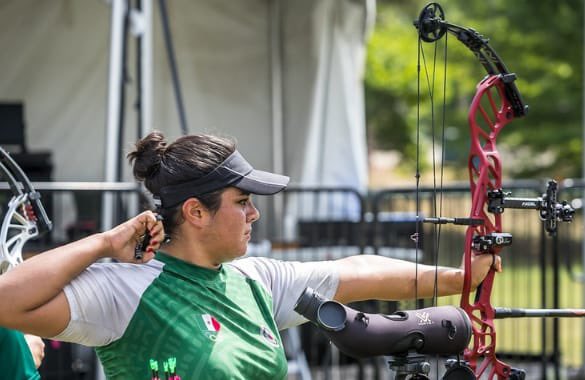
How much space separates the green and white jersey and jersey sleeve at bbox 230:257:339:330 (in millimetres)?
98

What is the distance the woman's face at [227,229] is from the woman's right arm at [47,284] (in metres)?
0.28

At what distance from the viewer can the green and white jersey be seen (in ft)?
8.68

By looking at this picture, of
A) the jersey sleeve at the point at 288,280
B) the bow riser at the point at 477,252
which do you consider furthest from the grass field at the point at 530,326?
the jersey sleeve at the point at 288,280

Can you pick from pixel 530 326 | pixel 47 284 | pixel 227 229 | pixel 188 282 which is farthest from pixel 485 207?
pixel 530 326

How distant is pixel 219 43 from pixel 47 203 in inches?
130

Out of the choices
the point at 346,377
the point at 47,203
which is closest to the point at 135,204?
the point at 47,203

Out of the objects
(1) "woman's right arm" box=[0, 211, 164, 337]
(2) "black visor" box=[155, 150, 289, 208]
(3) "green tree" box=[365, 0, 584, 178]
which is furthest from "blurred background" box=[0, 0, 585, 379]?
(3) "green tree" box=[365, 0, 584, 178]

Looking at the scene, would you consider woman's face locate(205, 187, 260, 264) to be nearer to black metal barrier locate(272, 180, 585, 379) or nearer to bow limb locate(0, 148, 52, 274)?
bow limb locate(0, 148, 52, 274)

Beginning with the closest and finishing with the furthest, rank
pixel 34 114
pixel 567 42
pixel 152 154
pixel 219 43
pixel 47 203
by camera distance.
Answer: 1. pixel 152 154
2. pixel 47 203
3. pixel 34 114
4. pixel 219 43
5. pixel 567 42

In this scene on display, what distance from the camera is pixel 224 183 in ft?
9.21

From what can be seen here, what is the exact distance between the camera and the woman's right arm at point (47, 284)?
8.27 feet

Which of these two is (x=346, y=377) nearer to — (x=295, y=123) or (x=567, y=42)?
(x=295, y=123)

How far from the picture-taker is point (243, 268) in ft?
9.77

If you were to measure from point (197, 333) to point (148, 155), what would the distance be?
0.57 meters
